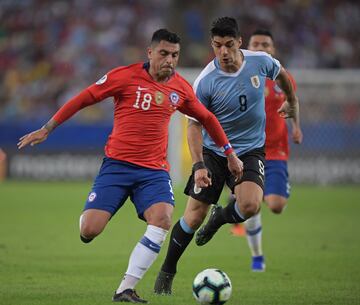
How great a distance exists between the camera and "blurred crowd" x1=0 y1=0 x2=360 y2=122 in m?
26.7

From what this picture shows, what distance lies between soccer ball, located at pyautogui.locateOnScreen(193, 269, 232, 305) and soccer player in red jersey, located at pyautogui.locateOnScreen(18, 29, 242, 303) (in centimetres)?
52

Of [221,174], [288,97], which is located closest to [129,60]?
[288,97]

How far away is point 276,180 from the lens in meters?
11.4

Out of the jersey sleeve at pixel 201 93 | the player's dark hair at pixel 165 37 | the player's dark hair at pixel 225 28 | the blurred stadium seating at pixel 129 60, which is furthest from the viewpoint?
the blurred stadium seating at pixel 129 60

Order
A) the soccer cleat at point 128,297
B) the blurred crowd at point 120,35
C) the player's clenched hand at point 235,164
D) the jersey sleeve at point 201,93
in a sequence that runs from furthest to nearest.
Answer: the blurred crowd at point 120,35
the jersey sleeve at point 201,93
the player's clenched hand at point 235,164
the soccer cleat at point 128,297

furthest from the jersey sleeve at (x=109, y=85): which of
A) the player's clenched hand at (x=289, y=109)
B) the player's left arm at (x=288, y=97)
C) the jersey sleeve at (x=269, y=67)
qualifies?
the player's clenched hand at (x=289, y=109)

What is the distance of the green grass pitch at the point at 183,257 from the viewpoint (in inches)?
342

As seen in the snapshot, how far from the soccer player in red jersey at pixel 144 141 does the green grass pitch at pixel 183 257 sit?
0.73 m

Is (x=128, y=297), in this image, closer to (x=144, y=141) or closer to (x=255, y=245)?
(x=144, y=141)

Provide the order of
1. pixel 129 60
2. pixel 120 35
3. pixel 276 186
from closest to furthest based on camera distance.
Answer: pixel 276 186 < pixel 129 60 < pixel 120 35

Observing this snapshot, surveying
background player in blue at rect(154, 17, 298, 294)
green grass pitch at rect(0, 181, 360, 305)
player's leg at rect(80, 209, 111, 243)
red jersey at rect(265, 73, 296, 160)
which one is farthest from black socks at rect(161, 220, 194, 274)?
red jersey at rect(265, 73, 296, 160)

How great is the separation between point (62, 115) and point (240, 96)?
2.12 meters

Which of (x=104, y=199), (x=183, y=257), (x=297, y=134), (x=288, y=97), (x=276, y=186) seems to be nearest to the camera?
(x=104, y=199)

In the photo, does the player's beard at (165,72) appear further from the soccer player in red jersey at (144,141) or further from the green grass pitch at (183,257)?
the green grass pitch at (183,257)
